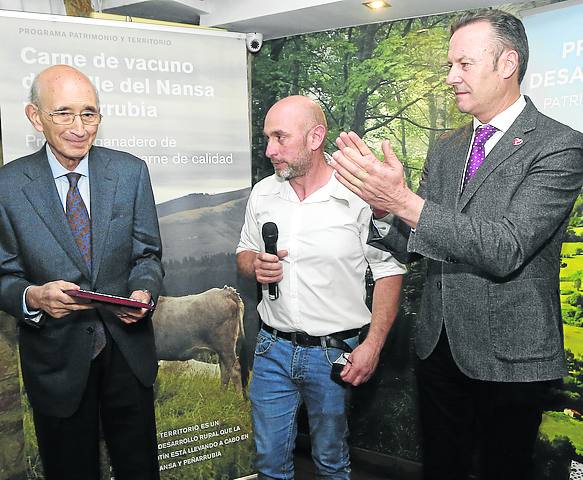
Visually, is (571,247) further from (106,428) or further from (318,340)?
(106,428)

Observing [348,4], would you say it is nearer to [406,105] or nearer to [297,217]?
[406,105]

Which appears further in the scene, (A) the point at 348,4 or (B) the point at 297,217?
(A) the point at 348,4

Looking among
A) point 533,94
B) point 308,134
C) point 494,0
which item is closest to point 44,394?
point 308,134

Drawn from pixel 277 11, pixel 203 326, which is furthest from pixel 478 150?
pixel 203 326

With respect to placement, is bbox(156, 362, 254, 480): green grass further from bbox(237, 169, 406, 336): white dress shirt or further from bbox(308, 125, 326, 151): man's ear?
bbox(308, 125, 326, 151): man's ear

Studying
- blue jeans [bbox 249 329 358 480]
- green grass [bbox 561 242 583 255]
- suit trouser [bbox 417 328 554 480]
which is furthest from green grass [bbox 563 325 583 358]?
blue jeans [bbox 249 329 358 480]

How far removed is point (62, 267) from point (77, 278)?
65 mm

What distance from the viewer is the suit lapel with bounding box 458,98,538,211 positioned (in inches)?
74.4

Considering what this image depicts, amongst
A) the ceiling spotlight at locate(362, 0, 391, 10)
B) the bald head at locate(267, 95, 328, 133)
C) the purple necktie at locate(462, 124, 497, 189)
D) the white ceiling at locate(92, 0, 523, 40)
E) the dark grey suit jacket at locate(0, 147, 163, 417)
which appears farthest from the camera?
the white ceiling at locate(92, 0, 523, 40)

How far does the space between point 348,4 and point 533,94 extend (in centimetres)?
100

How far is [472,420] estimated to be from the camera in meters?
2.18

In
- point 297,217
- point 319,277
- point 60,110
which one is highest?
point 60,110

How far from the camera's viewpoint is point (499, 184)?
1.88 meters

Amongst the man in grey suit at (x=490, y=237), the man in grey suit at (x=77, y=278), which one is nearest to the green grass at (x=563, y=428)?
the man in grey suit at (x=490, y=237)
